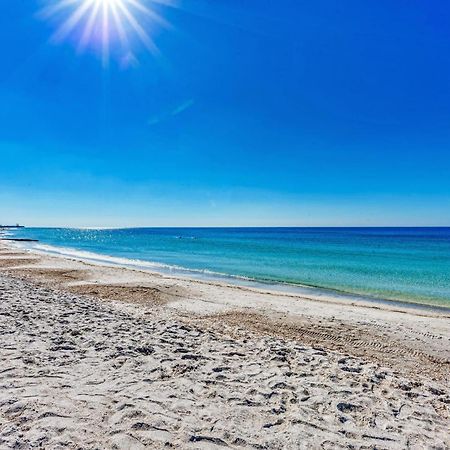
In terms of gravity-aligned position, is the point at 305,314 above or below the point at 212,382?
below

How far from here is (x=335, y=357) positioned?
7406 mm

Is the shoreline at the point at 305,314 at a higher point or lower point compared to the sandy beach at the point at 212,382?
lower

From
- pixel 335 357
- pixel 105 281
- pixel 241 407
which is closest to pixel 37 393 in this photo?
pixel 241 407

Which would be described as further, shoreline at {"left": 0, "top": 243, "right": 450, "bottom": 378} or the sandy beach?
shoreline at {"left": 0, "top": 243, "right": 450, "bottom": 378}

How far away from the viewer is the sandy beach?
4246 mm

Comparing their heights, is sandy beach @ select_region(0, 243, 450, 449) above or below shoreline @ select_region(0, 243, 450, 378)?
above

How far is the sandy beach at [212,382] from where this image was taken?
4.25m

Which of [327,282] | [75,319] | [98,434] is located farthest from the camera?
[327,282]

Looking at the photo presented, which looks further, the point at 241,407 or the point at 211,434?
the point at 241,407

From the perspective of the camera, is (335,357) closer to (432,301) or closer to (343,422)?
(343,422)

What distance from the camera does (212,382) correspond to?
5.70 metres

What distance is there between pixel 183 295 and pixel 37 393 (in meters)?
11.2

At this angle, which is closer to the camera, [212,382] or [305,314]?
[212,382]

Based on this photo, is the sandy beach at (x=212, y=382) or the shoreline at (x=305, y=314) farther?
the shoreline at (x=305, y=314)
